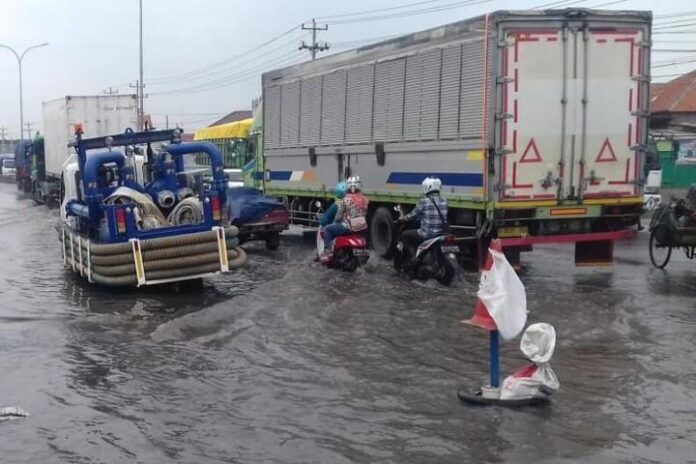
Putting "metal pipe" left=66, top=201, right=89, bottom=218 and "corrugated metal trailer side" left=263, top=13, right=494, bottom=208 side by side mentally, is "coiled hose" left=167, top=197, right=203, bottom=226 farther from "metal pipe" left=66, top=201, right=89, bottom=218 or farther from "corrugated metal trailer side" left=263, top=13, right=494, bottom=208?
"corrugated metal trailer side" left=263, top=13, right=494, bottom=208

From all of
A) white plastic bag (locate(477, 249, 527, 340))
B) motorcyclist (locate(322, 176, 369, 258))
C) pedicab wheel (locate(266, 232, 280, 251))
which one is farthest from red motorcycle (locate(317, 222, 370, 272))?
white plastic bag (locate(477, 249, 527, 340))

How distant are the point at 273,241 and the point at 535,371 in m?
11.6

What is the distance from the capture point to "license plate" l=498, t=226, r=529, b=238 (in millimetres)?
12211

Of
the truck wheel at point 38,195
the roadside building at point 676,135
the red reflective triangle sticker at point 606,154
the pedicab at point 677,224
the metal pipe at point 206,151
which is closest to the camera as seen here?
the metal pipe at point 206,151

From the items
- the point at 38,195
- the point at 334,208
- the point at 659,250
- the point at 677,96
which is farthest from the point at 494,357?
the point at 677,96

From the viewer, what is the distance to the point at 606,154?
41.2 feet

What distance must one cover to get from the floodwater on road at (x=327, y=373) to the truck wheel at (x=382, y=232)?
102 inches

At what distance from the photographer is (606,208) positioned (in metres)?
12.7

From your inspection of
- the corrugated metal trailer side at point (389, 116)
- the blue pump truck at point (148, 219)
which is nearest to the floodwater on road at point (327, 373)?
the blue pump truck at point (148, 219)

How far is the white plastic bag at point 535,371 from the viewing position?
627 cm

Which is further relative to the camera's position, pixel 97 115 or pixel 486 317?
pixel 97 115

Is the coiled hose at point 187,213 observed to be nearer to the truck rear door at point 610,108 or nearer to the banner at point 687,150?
the truck rear door at point 610,108

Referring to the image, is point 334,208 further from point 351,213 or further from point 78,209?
point 78,209

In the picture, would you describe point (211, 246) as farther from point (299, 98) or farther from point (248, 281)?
point (299, 98)
